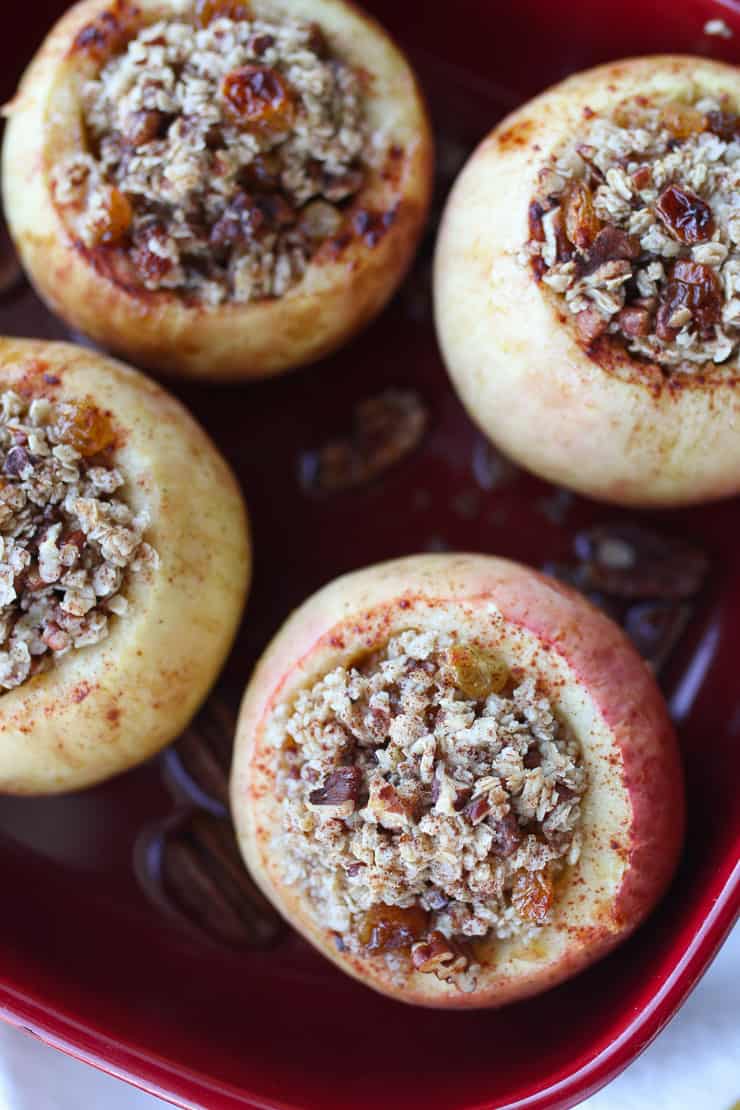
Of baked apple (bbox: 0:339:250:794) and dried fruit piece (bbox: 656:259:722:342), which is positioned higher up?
dried fruit piece (bbox: 656:259:722:342)

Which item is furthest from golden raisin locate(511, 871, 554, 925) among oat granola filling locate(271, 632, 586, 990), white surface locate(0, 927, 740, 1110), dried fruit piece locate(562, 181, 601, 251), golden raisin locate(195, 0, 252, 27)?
golden raisin locate(195, 0, 252, 27)

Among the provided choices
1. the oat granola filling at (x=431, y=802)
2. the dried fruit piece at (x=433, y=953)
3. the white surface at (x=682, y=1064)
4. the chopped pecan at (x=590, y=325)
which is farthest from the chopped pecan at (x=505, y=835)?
the chopped pecan at (x=590, y=325)

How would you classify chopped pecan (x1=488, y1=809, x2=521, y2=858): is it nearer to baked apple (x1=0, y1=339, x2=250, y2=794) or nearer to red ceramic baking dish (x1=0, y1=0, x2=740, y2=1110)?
red ceramic baking dish (x1=0, y1=0, x2=740, y2=1110)

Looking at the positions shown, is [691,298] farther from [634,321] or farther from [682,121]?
[682,121]

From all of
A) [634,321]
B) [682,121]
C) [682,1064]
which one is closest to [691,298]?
[634,321]

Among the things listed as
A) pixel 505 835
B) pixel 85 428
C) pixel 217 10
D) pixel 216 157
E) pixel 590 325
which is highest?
pixel 217 10

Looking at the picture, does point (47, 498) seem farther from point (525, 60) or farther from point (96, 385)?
point (525, 60)

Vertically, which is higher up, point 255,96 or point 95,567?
point 255,96
